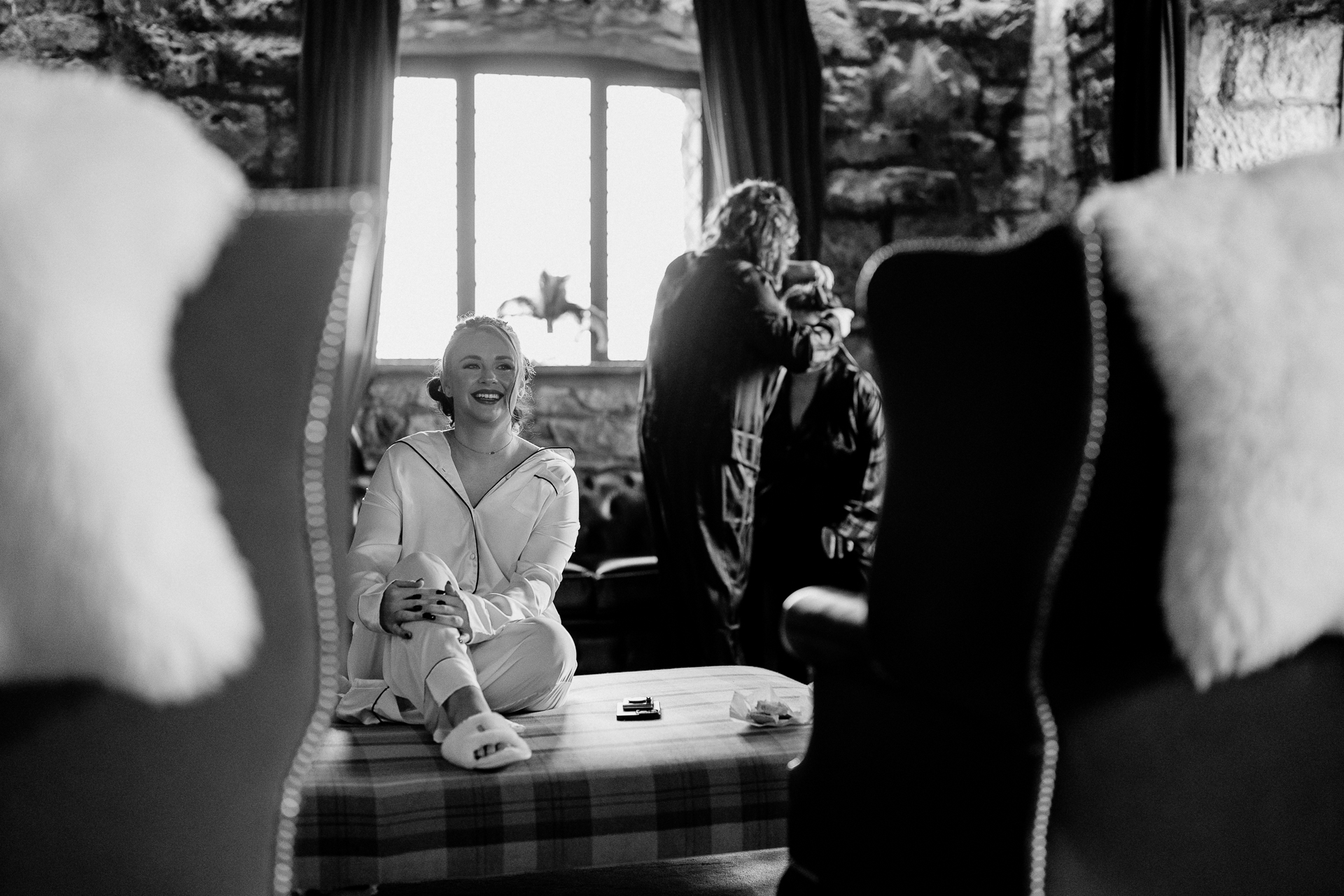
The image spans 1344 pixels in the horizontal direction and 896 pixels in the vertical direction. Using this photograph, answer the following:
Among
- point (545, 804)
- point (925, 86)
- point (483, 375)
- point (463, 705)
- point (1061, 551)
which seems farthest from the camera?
point (925, 86)

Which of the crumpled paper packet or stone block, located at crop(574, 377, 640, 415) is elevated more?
stone block, located at crop(574, 377, 640, 415)

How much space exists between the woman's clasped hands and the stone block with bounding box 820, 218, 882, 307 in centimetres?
358

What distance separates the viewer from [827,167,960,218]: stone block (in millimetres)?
5570

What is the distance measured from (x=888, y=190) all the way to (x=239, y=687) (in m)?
5.01

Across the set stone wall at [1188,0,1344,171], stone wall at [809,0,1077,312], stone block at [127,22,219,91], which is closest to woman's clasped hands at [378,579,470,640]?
stone block at [127,22,219,91]

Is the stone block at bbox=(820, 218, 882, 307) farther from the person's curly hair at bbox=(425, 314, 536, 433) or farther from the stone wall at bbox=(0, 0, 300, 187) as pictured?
the person's curly hair at bbox=(425, 314, 536, 433)

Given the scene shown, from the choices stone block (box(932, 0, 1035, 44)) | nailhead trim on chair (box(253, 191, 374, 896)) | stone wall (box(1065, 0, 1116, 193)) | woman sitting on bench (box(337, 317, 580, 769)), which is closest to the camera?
nailhead trim on chair (box(253, 191, 374, 896))

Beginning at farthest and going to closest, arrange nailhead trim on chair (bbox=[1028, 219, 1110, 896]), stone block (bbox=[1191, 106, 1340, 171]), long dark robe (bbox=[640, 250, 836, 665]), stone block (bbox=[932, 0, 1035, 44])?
1. stone block (bbox=[932, 0, 1035, 44])
2. stone block (bbox=[1191, 106, 1340, 171])
3. long dark robe (bbox=[640, 250, 836, 665])
4. nailhead trim on chair (bbox=[1028, 219, 1110, 896])

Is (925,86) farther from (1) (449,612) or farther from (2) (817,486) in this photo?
(1) (449,612)

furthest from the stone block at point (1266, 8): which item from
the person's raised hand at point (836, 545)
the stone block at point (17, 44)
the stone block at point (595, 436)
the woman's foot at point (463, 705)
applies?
the stone block at point (17, 44)

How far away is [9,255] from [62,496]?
0.61ft

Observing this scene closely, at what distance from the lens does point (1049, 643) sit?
1.18 m

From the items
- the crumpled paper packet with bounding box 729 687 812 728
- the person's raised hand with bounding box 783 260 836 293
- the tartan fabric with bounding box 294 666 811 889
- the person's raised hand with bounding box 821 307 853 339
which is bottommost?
the tartan fabric with bounding box 294 666 811 889

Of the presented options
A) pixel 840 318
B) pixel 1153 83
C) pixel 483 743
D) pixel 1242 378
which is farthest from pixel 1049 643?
pixel 1153 83
